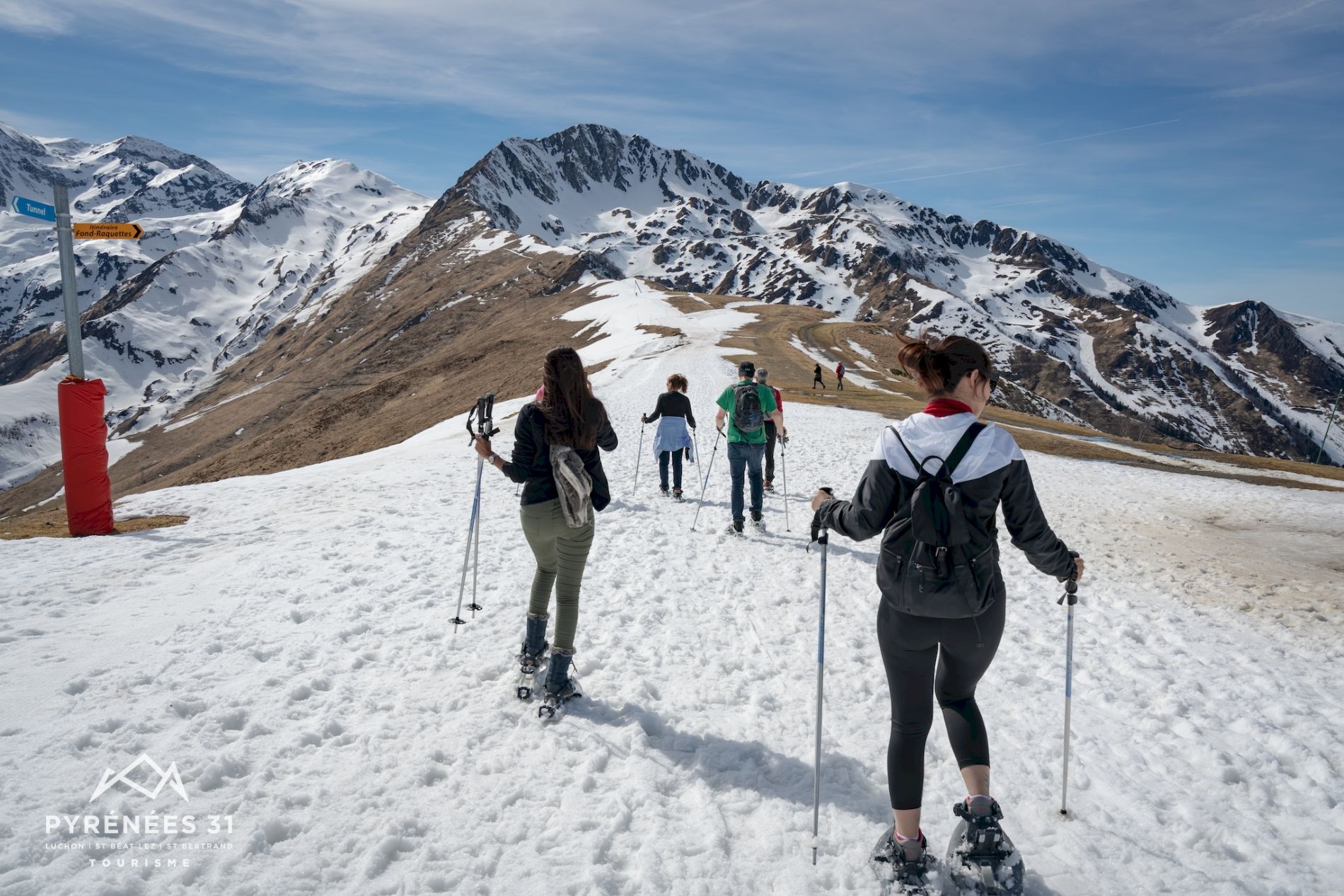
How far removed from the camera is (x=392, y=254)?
7283 inches

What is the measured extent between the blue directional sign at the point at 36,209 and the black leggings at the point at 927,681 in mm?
13882

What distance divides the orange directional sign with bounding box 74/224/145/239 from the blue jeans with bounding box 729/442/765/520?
34.5ft

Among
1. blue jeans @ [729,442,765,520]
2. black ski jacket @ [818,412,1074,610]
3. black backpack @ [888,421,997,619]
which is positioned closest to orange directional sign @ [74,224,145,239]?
blue jeans @ [729,442,765,520]

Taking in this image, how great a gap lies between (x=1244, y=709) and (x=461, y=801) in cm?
750

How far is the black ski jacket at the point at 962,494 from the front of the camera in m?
3.69

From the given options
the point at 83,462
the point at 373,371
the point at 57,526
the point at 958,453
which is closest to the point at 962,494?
the point at 958,453

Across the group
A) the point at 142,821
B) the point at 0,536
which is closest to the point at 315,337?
the point at 0,536

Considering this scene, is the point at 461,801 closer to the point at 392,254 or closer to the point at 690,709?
the point at 690,709

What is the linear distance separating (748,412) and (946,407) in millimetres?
7267

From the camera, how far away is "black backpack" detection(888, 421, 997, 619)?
3.67m

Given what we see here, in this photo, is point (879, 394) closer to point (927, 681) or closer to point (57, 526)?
point (57, 526)

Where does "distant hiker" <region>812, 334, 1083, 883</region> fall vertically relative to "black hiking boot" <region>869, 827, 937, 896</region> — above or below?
above

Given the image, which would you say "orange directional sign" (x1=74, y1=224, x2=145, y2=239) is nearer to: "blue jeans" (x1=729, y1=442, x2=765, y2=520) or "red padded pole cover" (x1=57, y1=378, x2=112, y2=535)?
"red padded pole cover" (x1=57, y1=378, x2=112, y2=535)

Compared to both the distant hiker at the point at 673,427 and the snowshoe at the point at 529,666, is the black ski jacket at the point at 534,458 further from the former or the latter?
the distant hiker at the point at 673,427
